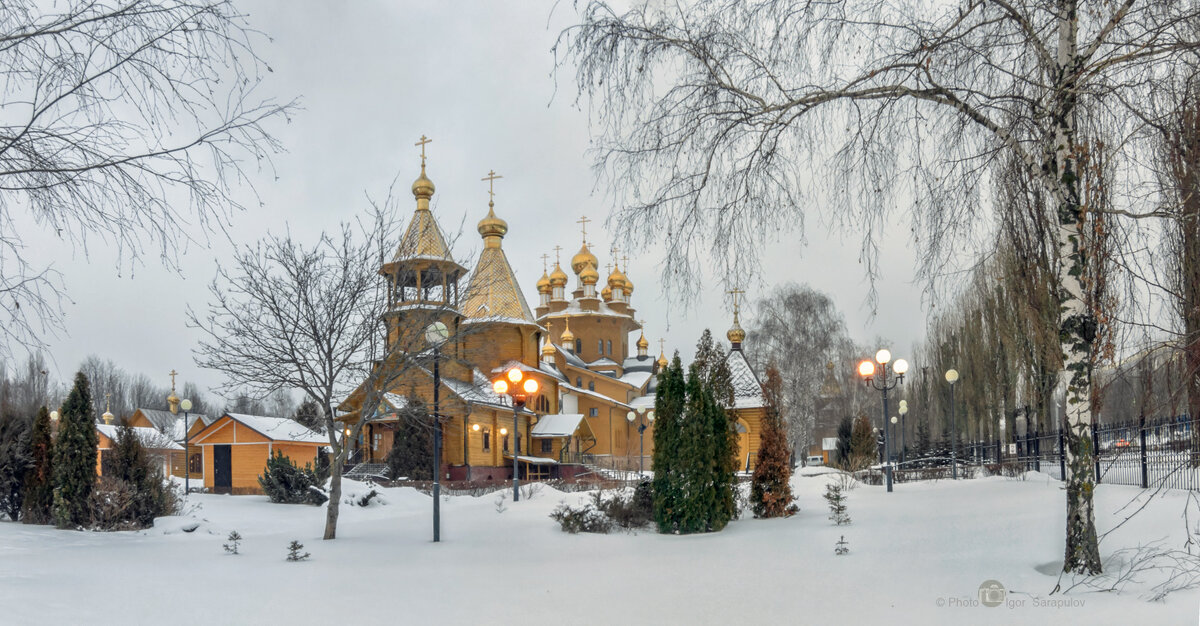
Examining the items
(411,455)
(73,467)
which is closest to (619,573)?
(73,467)

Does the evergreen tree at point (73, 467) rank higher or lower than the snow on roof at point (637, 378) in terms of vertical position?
lower

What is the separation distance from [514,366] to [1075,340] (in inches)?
687

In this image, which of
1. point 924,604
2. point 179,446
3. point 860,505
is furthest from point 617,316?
point 924,604

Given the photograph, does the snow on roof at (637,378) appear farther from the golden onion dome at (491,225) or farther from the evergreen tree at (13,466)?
the evergreen tree at (13,466)

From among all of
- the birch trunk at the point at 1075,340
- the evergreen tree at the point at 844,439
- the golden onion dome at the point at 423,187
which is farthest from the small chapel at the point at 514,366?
the birch trunk at the point at 1075,340

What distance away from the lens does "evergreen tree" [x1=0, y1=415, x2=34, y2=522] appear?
52.1 feet

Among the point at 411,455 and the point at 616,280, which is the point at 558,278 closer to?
the point at 616,280

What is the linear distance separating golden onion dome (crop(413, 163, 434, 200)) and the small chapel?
0.05m

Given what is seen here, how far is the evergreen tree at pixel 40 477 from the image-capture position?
15.6 m

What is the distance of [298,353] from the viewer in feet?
47.9

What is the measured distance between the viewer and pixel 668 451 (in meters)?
13.9

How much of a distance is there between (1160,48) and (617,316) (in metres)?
54.9

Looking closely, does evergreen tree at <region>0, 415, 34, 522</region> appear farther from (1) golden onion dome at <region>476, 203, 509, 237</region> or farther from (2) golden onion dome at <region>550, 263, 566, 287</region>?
(2) golden onion dome at <region>550, 263, 566, 287</region>

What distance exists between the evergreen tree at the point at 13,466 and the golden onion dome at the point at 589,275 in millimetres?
45373
